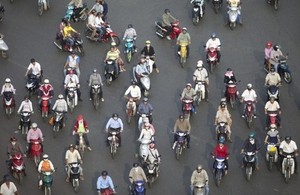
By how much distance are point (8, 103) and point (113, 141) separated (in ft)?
17.1

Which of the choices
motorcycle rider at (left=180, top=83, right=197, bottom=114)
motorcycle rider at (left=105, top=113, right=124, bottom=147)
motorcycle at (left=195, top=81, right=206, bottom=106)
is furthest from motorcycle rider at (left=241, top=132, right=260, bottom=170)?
motorcycle rider at (left=105, top=113, right=124, bottom=147)

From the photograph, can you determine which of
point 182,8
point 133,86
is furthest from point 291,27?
point 133,86

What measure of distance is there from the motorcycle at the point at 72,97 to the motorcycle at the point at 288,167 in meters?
9.52

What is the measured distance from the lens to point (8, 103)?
46219mm

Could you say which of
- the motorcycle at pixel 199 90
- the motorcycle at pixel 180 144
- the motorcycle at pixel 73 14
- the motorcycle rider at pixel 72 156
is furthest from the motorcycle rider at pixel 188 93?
the motorcycle at pixel 73 14

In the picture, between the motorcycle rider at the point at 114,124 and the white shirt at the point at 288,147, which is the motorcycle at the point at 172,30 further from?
the white shirt at the point at 288,147

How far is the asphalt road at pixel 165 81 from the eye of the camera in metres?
43.2

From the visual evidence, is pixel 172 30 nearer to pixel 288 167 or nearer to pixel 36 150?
pixel 36 150

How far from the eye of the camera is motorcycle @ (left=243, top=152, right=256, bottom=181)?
42594 millimetres

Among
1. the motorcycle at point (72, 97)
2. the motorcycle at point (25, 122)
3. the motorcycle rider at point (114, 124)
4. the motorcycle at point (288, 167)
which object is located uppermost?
the motorcycle at point (72, 97)

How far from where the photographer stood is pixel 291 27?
2073 inches

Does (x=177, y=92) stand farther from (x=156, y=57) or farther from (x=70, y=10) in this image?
(x=70, y=10)

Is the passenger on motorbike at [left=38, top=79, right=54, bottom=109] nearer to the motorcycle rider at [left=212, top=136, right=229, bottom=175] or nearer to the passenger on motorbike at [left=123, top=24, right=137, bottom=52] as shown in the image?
the passenger on motorbike at [left=123, top=24, right=137, bottom=52]

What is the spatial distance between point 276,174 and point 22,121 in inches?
418
